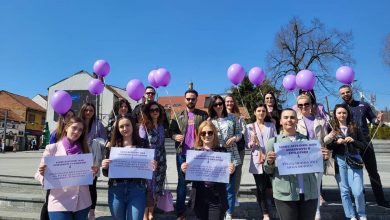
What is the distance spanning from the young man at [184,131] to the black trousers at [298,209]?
7.27 feet

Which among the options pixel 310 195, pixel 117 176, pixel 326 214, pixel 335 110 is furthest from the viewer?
pixel 326 214

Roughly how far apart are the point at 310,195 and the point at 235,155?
2.03 m

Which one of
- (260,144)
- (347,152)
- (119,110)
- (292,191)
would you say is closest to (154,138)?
(119,110)

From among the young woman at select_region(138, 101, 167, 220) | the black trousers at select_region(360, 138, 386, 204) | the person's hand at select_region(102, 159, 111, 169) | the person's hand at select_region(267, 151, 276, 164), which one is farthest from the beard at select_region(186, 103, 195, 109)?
the black trousers at select_region(360, 138, 386, 204)

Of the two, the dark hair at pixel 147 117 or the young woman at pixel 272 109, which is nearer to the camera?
the dark hair at pixel 147 117

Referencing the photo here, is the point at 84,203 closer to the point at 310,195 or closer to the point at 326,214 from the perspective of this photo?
the point at 310,195

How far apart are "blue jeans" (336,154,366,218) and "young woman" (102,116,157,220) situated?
3098mm

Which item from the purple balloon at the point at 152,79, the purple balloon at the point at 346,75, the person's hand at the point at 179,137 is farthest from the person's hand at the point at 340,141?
the purple balloon at the point at 152,79

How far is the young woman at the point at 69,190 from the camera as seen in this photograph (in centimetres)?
379

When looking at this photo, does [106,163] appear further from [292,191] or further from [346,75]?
[346,75]

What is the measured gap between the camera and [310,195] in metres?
3.72

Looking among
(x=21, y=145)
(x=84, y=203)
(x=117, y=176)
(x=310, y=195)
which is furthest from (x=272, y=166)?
(x=21, y=145)

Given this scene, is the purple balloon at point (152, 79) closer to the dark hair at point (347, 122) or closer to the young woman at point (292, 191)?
the dark hair at point (347, 122)

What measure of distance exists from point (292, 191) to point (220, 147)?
3.38 ft
